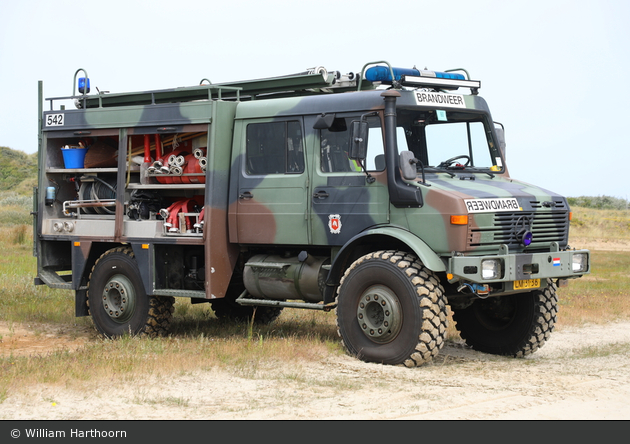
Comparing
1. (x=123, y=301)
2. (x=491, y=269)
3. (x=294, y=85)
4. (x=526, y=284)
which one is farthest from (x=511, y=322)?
(x=123, y=301)

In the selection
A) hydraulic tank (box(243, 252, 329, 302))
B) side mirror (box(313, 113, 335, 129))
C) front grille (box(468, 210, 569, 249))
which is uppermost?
side mirror (box(313, 113, 335, 129))

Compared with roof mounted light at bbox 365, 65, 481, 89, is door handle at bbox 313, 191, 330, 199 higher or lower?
lower

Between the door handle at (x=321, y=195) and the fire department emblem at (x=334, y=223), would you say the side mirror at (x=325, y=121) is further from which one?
the fire department emblem at (x=334, y=223)

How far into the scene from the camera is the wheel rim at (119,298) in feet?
36.4

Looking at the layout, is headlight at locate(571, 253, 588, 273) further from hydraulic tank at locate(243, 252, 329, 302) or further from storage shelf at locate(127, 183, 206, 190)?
storage shelf at locate(127, 183, 206, 190)

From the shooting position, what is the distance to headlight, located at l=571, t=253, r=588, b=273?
897 cm

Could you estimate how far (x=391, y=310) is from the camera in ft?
28.1

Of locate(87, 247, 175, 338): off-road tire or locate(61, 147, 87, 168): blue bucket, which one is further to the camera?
locate(61, 147, 87, 168): blue bucket

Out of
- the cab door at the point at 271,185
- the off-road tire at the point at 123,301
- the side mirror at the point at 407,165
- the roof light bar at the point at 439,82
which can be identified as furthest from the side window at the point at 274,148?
the off-road tire at the point at 123,301

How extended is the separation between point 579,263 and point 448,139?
2.07 meters

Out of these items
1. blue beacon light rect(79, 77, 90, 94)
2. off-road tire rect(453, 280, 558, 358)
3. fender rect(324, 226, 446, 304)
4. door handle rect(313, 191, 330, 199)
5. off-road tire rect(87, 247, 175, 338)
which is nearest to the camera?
fender rect(324, 226, 446, 304)

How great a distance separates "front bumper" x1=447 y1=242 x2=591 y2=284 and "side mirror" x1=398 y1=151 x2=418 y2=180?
99cm

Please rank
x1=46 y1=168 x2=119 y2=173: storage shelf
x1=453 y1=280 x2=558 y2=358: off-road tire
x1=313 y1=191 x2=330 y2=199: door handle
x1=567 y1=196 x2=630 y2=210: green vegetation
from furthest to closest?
1. x1=567 y1=196 x2=630 y2=210: green vegetation
2. x1=46 y1=168 x2=119 y2=173: storage shelf
3. x1=453 y1=280 x2=558 y2=358: off-road tire
4. x1=313 y1=191 x2=330 y2=199: door handle

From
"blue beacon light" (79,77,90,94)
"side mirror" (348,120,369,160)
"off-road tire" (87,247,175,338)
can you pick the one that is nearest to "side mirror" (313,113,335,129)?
"side mirror" (348,120,369,160)
